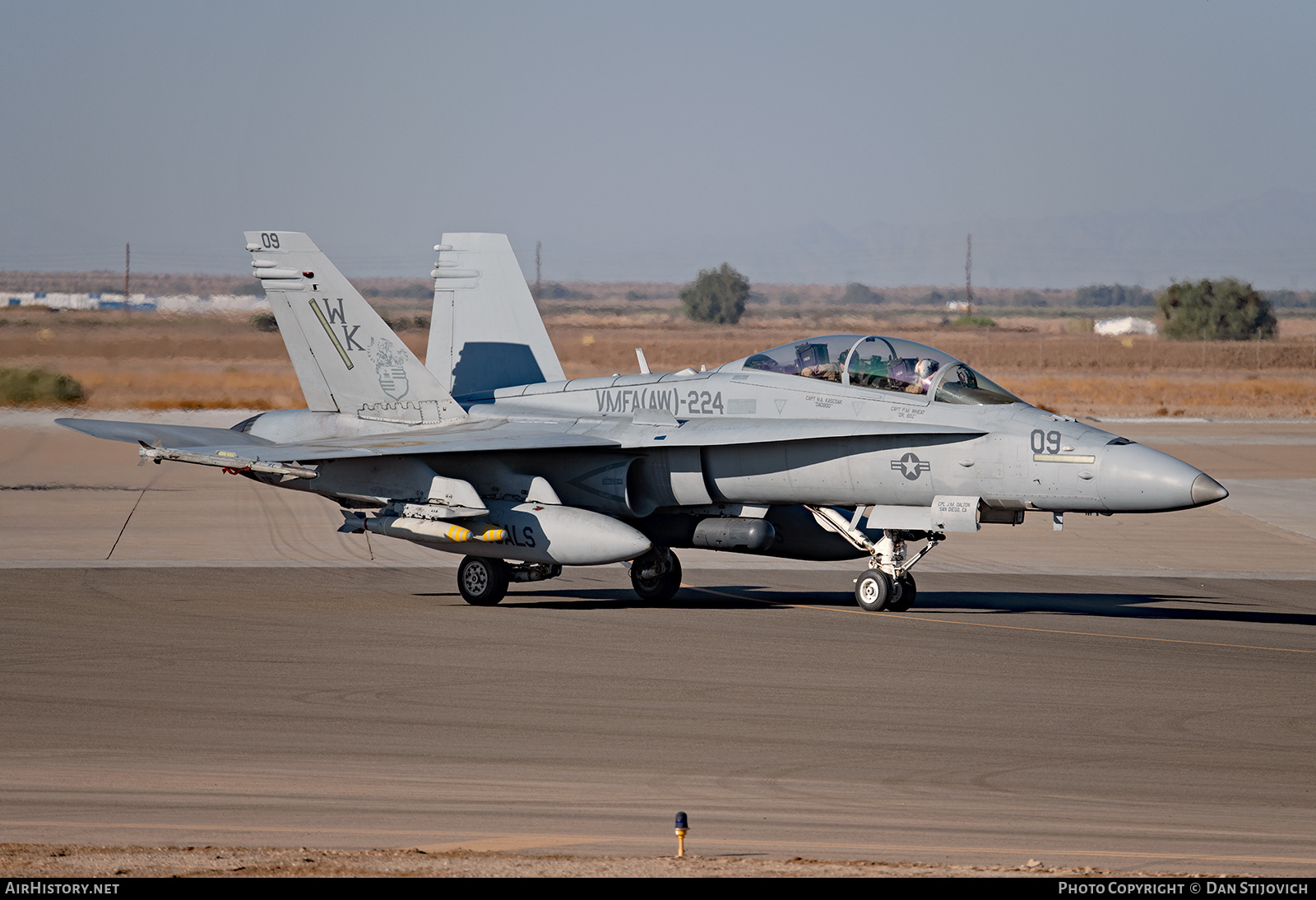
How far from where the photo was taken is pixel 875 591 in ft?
51.7

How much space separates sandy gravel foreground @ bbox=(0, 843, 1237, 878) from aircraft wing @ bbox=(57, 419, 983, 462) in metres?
9.02

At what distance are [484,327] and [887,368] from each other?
6832 millimetres

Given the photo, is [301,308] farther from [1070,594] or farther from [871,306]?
[871,306]

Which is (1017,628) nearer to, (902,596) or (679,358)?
(902,596)

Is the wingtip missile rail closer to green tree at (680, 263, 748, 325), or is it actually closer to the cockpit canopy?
the cockpit canopy

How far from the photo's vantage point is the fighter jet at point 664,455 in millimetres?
14969

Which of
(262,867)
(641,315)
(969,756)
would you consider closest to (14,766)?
(262,867)

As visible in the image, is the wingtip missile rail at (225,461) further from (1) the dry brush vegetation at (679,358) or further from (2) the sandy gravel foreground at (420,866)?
(1) the dry brush vegetation at (679,358)

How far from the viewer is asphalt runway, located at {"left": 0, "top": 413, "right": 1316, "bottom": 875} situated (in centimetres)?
753

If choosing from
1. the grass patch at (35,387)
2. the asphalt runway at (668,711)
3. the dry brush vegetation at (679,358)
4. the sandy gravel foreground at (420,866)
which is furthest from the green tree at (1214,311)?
the sandy gravel foreground at (420,866)

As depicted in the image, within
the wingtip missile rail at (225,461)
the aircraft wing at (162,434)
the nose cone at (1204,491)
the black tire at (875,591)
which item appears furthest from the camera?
the aircraft wing at (162,434)

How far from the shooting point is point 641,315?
116 m

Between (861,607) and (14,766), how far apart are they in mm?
9363

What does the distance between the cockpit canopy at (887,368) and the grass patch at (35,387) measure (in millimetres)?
26710
